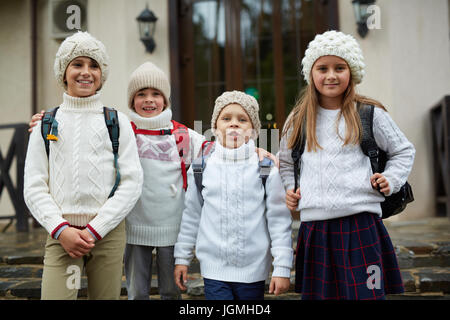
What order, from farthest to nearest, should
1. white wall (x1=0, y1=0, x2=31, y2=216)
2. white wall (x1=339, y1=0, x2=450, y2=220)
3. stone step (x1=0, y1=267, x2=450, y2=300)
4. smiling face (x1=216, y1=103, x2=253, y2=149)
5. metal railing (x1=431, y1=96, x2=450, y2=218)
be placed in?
white wall (x1=0, y1=0, x2=31, y2=216)
white wall (x1=339, y1=0, x2=450, y2=220)
metal railing (x1=431, y1=96, x2=450, y2=218)
stone step (x1=0, y1=267, x2=450, y2=300)
smiling face (x1=216, y1=103, x2=253, y2=149)

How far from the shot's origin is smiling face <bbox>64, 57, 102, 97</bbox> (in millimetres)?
1855

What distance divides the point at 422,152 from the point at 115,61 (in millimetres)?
3816

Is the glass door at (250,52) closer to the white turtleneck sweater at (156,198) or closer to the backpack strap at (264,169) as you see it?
the white turtleneck sweater at (156,198)

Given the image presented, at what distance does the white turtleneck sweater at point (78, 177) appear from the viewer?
1751 millimetres

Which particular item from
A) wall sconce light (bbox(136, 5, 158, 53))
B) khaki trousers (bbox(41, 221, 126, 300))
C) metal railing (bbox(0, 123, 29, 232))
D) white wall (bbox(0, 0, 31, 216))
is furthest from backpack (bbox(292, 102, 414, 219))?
white wall (bbox(0, 0, 31, 216))

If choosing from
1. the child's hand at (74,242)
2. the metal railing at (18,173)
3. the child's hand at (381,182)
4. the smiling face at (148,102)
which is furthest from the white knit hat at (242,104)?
the metal railing at (18,173)

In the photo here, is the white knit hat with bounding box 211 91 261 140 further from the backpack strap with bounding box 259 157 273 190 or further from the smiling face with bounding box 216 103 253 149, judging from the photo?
the backpack strap with bounding box 259 157 273 190

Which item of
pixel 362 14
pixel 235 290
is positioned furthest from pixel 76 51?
pixel 362 14

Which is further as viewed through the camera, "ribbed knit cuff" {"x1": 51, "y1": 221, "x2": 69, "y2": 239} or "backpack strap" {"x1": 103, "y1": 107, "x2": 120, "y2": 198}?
"backpack strap" {"x1": 103, "y1": 107, "x2": 120, "y2": 198}

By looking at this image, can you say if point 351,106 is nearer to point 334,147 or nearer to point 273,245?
point 334,147

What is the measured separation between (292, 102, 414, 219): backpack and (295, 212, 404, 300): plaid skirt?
104mm

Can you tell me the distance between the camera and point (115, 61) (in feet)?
16.3

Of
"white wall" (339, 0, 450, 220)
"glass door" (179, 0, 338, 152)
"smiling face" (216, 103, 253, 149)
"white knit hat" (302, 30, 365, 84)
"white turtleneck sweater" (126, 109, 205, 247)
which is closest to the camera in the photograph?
"white knit hat" (302, 30, 365, 84)

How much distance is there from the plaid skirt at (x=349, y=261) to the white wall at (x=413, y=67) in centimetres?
325
